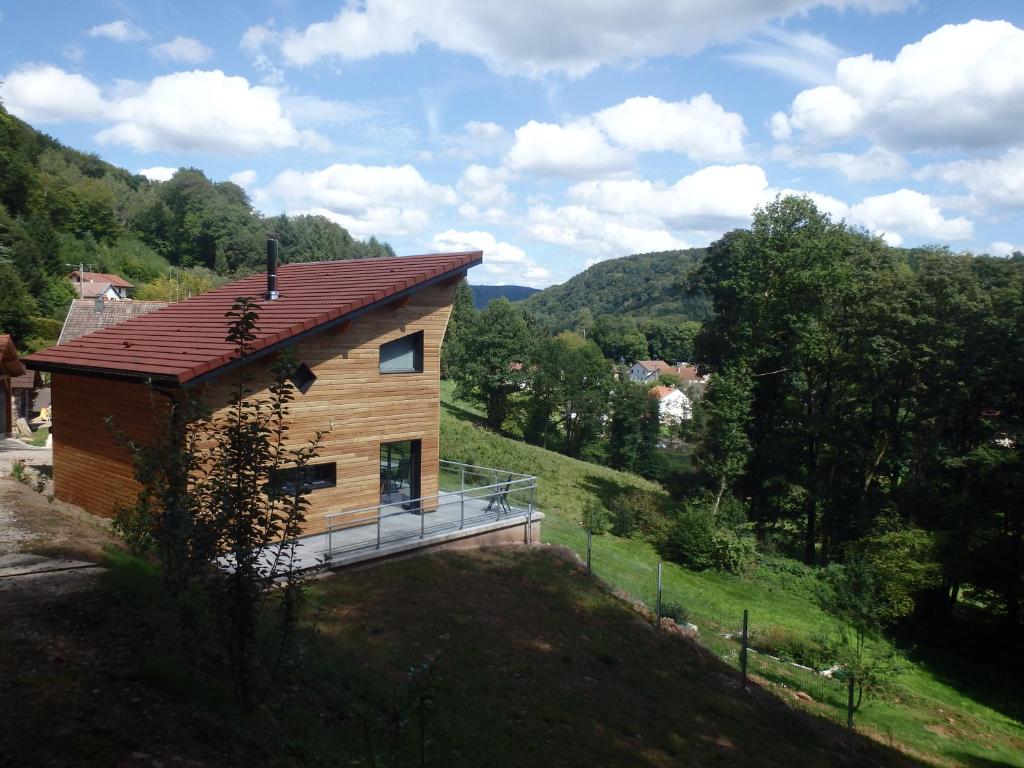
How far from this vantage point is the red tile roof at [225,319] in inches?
503

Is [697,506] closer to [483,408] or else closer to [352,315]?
[352,315]

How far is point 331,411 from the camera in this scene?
14.4m

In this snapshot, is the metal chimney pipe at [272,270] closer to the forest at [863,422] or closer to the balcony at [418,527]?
the balcony at [418,527]

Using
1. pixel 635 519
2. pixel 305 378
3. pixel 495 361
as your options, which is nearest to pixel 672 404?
pixel 495 361

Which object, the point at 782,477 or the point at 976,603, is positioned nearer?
the point at 976,603

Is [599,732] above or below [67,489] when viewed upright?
below

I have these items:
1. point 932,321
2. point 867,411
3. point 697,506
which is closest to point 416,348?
point 697,506

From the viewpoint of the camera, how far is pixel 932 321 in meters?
24.8

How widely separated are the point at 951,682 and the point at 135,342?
975 inches

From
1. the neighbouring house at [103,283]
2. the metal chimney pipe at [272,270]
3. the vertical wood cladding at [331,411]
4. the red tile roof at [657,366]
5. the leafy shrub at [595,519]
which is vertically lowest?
A: the leafy shrub at [595,519]

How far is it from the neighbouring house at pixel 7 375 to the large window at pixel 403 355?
15.5 meters

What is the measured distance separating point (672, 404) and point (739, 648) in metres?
63.7

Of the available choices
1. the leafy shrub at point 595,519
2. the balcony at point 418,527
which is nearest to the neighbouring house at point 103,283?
the leafy shrub at point 595,519

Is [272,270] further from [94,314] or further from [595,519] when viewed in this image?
[94,314]
